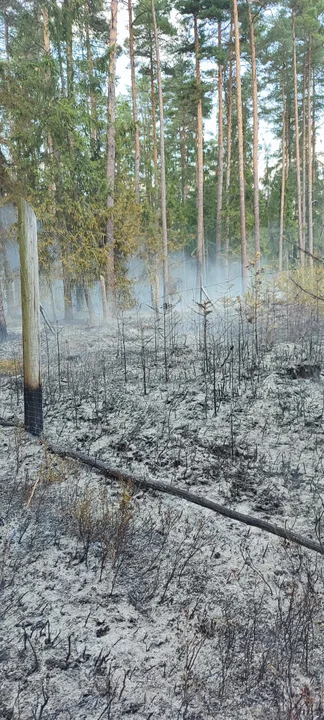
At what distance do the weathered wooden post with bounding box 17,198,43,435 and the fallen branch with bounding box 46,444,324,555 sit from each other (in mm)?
687

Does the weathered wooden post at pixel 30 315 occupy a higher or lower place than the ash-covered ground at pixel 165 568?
higher

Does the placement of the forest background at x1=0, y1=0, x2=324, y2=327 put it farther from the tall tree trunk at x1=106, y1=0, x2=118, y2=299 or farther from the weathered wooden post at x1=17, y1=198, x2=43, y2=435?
the weathered wooden post at x1=17, y1=198, x2=43, y2=435

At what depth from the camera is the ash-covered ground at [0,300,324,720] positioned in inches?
74.7

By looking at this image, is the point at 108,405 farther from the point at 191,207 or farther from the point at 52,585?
the point at 191,207

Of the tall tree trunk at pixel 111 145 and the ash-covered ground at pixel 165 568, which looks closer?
the ash-covered ground at pixel 165 568

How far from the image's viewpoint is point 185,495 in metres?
3.55

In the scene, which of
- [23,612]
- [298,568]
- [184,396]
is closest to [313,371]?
[184,396]

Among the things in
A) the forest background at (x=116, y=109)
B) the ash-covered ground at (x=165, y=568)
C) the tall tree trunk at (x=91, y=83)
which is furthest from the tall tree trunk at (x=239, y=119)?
the ash-covered ground at (x=165, y=568)

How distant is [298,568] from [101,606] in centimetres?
138

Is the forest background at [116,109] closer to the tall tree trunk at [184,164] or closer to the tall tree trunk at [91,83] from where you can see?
the tall tree trunk at [91,83]

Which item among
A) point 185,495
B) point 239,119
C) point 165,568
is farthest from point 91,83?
point 165,568

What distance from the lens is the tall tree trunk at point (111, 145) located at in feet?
43.6

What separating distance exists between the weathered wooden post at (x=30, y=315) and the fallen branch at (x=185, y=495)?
687 mm

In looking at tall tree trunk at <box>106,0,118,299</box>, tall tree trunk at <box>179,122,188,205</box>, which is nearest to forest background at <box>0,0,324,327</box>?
tall tree trunk at <box>106,0,118,299</box>
